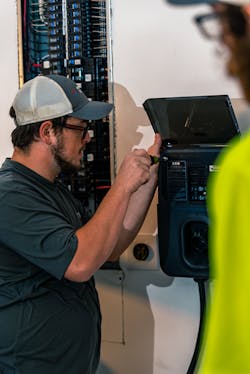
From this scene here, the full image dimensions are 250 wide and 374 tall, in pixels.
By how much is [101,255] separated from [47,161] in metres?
0.40

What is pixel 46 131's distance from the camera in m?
1.62

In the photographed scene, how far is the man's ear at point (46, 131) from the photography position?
63.3 inches

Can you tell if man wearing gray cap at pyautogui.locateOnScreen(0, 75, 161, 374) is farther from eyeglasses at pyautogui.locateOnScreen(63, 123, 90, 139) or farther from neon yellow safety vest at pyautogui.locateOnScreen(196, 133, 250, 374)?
neon yellow safety vest at pyautogui.locateOnScreen(196, 133, 250, 374)

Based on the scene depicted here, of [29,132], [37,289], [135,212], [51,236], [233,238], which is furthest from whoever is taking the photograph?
[135,212]

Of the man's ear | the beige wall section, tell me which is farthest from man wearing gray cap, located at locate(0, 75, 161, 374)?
the beige wall section

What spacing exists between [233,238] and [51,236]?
→ 3.19ft

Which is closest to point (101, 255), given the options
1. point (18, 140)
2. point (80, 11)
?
point (18, 140)

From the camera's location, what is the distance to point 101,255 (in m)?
1.42

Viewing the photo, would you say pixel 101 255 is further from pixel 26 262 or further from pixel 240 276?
pixel 240 276

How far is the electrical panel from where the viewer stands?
6.68ft

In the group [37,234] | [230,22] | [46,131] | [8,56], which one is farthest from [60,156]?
[230,22]

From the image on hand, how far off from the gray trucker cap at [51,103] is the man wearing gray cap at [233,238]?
1.14m

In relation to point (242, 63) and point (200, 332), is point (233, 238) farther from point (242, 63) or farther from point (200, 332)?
point (200, 332)

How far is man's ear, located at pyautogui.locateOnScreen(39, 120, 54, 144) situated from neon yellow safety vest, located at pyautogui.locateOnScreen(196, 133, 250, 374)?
120 centimetres
